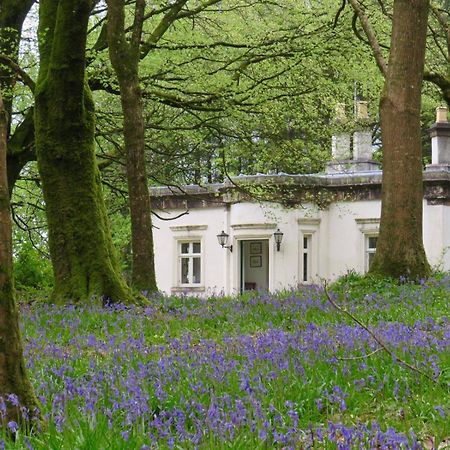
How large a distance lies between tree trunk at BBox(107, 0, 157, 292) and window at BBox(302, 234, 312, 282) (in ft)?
58.3

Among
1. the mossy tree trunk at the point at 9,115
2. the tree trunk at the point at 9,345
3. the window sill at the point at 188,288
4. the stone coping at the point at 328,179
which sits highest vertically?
the mossy tree trunk at the point at 9,115

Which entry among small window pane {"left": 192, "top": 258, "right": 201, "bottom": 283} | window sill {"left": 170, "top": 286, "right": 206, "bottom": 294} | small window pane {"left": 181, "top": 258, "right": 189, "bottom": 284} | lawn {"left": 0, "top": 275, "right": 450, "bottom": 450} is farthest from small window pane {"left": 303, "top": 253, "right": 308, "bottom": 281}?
lawn {"left": 0, "top": 275, "right": 450, "bottom": 450}

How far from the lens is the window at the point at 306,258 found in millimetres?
33031

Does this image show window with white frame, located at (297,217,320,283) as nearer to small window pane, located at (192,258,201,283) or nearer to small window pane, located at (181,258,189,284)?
small window pane, located at (192,258,201,283)

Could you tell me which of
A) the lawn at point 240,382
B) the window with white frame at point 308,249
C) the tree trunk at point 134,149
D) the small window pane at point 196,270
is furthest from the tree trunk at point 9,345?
the small window pane at point 196,270

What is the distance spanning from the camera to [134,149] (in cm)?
1558

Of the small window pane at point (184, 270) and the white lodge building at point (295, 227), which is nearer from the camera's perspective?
the white lodge building at point (295, 227)

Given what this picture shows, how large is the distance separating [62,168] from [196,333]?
187 inches

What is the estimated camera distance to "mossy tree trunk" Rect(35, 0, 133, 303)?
12.2 m

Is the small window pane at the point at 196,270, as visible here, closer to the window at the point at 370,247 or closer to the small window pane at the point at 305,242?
the small window pane at the point at 305,242

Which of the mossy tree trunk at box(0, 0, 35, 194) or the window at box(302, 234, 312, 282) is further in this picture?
the window at box(302, 234, 312, 282)

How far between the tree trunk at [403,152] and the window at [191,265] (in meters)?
20.1

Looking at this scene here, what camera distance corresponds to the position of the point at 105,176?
25000 millimetres

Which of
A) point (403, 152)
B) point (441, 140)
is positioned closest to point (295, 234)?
point (441, 140)
